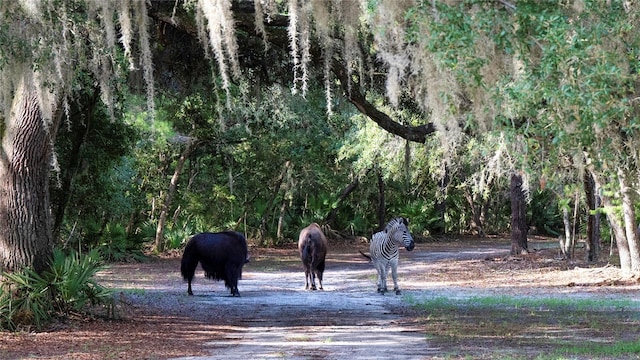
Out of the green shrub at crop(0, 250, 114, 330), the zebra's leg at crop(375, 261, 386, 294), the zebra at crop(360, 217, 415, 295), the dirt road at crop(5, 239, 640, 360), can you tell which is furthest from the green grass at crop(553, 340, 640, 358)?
the zebra's leg at crop(375, 261, 386, 294)

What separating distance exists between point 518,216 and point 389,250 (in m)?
8.86

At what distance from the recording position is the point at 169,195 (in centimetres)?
2800

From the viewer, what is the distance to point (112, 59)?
9484 millimetres

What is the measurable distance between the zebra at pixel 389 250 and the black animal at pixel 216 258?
2.59 metres

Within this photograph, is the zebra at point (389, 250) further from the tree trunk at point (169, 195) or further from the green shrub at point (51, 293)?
the tree trunk at point (169, 195)

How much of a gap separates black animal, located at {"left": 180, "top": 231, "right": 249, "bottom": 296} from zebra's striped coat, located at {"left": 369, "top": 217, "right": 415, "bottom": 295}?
8.51ft

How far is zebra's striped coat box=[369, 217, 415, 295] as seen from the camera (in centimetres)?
1684

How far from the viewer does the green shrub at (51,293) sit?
10.8 meters

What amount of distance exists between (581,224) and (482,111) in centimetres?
3134

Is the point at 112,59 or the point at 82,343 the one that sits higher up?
the point at 112,59

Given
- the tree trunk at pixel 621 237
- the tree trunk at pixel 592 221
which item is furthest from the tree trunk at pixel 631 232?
the tree trunk at pixel 592 221

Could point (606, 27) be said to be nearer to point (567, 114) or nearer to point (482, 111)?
point (567, 114)

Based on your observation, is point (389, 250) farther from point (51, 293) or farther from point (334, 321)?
point (51, 293)

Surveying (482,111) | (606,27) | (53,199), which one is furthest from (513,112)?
(53,199)
